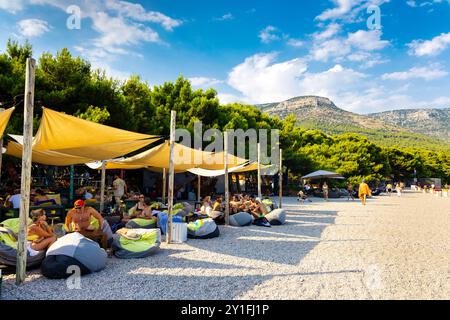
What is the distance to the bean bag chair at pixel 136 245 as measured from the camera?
5.29m

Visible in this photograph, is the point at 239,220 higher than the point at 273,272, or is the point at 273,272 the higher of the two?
the point at 239,220

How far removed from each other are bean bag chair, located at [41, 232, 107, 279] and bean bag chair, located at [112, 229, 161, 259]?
2.40 ft

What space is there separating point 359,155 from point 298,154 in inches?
431

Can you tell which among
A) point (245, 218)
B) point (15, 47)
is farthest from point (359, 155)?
point (15, 47)

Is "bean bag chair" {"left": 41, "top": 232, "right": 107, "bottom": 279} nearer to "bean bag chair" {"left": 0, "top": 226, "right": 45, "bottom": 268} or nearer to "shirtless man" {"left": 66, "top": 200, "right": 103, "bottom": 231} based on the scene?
"bean bag chair" {"left": 0, "top": 226, "right": 45, "bottom": 268}

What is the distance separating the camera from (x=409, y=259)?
5.42m

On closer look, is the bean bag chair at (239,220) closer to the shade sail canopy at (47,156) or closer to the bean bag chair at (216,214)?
the bean bag chair at (216,214)

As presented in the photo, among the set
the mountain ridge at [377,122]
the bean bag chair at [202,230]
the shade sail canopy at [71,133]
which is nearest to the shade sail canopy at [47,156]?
the shade sail canopy at [71,133]

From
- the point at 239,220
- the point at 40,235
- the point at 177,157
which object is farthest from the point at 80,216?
the point at 177,157

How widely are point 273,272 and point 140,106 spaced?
15.4m

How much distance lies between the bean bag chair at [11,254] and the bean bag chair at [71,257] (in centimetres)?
28

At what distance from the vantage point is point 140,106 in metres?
18.3

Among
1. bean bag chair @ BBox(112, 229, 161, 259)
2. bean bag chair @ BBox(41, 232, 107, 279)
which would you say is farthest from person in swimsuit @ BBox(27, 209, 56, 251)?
bean bag chair @ BBox(112, 229, 161, 259)

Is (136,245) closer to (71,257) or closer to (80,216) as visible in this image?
(80,216)
